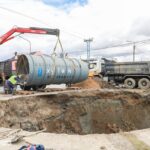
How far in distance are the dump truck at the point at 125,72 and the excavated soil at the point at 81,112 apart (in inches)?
272

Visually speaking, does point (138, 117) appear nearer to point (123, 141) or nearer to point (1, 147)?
point (123, 141)

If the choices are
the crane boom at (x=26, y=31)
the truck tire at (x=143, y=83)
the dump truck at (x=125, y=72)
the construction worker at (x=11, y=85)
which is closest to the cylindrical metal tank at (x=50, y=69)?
the construction worker at (x=11, y=85)

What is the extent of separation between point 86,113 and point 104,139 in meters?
10.0

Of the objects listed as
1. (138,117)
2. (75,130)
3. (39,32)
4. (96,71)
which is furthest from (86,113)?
(96,71)

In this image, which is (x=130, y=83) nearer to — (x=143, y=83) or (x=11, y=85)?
(x=143, y=83)

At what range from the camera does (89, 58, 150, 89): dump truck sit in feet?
83.0

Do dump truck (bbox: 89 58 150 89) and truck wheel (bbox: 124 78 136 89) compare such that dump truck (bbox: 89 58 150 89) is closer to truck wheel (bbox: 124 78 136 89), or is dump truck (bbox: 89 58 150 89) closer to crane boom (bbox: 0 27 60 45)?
truck wheel (bbox: 124 78 136 89)

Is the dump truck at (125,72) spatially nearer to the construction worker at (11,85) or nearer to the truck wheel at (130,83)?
the truck wheel at (130,83)

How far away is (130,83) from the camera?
25.8 metres

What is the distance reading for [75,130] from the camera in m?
15.5

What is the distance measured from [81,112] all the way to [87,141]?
996 cm

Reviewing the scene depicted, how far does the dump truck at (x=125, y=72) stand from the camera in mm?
25297

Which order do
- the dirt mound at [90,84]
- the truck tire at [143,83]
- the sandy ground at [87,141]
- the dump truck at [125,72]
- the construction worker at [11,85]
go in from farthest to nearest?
the dump truck at [125,72], the truck tire at [143,83], the dirt mound at [90,84], the construction worker at [11,85], the sandy ground at [87,141]

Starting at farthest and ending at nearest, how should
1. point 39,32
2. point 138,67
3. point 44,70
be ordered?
point 138,67
point 39,32
point 44,70
